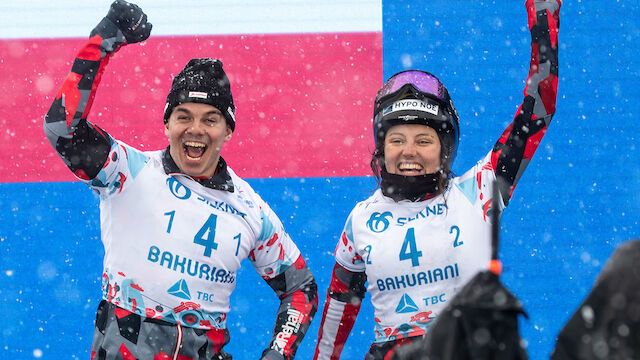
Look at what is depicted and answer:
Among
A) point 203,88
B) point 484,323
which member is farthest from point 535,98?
point 484,323

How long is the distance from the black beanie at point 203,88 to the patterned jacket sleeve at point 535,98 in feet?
4.11

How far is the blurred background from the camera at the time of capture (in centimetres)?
495

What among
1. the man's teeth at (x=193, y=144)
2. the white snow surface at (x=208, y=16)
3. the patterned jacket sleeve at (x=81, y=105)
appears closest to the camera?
the patterned jacket sleeve at (x=81, y=105)

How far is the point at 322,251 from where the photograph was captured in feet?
16.4

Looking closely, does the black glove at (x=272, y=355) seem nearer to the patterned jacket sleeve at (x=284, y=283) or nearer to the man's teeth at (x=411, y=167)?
the patterned jacket sleeve at (x=284, y=283)

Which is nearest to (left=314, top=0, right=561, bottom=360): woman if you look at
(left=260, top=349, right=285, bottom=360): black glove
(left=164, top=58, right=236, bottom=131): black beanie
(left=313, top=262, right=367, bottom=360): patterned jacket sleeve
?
Result: (left=313, top=262, right=367, bottom=360): patterned jacket sleeve

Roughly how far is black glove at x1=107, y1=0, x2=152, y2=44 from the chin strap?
1.21m

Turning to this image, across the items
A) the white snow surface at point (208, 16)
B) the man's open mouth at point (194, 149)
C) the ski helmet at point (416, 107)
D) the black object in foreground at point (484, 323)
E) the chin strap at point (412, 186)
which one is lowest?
the black object in foreground at point (484, 323)

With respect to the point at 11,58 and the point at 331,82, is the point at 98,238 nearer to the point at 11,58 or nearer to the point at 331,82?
Result: the point at 11,58

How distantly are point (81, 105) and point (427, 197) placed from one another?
4.89 ft

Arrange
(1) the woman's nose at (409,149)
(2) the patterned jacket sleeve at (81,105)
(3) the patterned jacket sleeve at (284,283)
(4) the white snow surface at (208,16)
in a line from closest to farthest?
(2) the patterned jacket sleeve at (81,105)
(1) the woman's nose at (409,149)
(3) the patterned jacket sleeve at (284,283)
(4) the white snow surface at (208,16)

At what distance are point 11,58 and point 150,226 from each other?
118 inches

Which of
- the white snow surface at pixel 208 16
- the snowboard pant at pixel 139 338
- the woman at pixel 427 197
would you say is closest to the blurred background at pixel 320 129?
the white snow surface at pixel 208 16

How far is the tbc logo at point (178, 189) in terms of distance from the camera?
3.05 m
